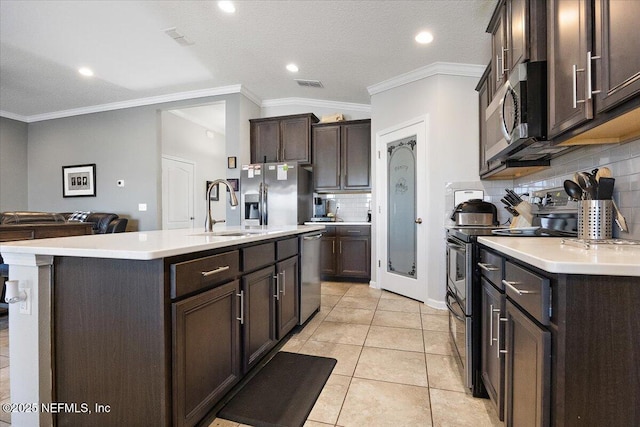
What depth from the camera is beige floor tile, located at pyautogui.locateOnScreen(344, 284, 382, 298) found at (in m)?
3.74

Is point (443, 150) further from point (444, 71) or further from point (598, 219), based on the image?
point (598, 219)

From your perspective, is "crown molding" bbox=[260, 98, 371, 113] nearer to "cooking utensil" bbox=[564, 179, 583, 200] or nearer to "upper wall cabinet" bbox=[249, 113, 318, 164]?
"upper wall cabinet" bbox=[249, 113, 318, 164]

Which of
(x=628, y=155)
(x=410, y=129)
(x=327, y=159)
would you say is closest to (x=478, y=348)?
(x=628, y=155)

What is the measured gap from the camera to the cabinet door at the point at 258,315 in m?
1.73

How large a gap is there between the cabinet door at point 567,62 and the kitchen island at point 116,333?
5.61ft

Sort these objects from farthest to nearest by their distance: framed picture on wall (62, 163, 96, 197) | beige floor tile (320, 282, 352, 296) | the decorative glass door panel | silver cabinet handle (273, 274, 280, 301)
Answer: framed picture on wall (62, 163, 96, 197) → beige floor tile (320, 282, 352, 296) → the decorative glass door panel → silver cabinet handle (273, 274, 280, 301)

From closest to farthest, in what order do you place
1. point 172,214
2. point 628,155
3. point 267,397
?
point 628,155
point 267,397
point 172,214

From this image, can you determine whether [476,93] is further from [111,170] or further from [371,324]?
[111,170]

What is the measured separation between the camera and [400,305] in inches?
132

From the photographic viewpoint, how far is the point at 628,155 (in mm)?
1404

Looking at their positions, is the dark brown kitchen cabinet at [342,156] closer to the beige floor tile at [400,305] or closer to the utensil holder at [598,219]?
the beige floor tile at [400,305]

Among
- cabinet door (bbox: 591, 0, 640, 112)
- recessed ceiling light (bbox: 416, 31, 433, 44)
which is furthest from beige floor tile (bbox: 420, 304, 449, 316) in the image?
recessed ceiling light (bbox: 416, 31, 433, 44)

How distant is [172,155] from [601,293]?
19.6 ft

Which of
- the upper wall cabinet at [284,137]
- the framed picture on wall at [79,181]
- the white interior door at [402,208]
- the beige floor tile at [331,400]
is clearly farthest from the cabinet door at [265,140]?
the beige floor tile at [331,400]
